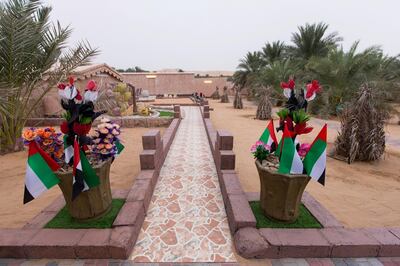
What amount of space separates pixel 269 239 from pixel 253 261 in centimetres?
29

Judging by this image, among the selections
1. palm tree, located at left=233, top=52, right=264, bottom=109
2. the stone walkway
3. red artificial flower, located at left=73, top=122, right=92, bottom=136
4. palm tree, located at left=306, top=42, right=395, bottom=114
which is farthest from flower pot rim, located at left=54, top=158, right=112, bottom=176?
palm tree, located at left=233, top=52, right=264, bottom=109

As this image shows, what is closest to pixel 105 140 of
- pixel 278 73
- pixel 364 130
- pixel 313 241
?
pixel 313 241

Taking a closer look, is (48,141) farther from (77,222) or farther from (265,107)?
(265,107)

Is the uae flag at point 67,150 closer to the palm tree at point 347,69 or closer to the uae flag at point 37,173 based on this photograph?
the uae flag at point 37,173

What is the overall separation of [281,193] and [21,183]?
4.60 m

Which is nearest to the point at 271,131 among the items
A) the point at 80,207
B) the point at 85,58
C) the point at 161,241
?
the point at 161,241

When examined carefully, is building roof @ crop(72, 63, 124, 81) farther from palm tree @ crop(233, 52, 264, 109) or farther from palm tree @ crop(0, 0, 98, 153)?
palm tree @ crop(233, 52, 264, 109)

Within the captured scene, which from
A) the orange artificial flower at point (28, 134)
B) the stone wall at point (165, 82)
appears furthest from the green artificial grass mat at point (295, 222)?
the stone wall at point (165, 82)

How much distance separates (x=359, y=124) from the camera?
501cm

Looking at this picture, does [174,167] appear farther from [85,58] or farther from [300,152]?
[85,58]

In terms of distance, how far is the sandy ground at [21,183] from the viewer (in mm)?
3047

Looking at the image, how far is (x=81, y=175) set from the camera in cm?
229

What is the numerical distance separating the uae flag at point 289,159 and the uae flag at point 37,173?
8.19 ft

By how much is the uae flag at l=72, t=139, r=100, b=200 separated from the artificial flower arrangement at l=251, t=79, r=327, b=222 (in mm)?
1956
